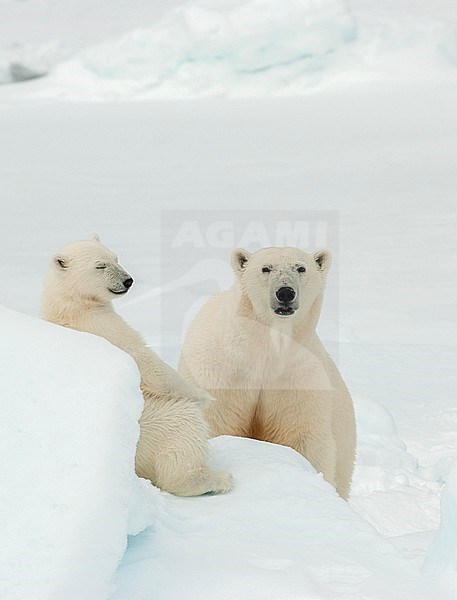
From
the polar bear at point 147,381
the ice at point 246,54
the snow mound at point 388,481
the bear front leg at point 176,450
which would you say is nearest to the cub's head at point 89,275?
the polar bear at point 147,381

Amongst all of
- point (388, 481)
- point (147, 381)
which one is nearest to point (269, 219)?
point (388, 481)

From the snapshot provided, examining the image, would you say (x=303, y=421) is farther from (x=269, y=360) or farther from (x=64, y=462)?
(x=64, y=462)

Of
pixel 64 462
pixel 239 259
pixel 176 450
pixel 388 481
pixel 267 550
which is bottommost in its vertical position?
pixel 388 481

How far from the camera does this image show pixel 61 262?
2549mm

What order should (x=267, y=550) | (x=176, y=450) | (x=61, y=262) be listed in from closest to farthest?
(x=267, y=550) < (x=176, y=450) < (x=61, y=262)

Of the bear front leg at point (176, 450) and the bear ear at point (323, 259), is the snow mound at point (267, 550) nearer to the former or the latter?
the bear front leg at point (176, 450)

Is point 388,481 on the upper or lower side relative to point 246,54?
lower

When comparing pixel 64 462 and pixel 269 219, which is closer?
pixel 64 462

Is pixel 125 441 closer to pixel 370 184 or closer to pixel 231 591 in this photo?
pixel 231 591

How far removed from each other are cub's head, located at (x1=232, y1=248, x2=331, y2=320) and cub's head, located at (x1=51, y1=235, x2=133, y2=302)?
1.62 feet

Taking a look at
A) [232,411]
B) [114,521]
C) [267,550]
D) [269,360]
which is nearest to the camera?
[114,521]

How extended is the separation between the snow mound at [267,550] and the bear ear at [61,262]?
2.62ft

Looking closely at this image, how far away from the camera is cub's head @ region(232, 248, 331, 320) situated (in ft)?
8.93

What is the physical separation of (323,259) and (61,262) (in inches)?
36.3
